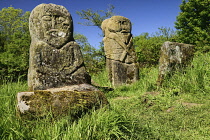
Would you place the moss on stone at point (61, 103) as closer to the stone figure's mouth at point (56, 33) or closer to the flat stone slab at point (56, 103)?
the flat stone slab at point (56, 103)

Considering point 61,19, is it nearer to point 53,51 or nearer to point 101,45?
point 53,51

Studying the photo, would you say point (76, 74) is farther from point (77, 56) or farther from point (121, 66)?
point (121, 66)

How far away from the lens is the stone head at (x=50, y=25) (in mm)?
4379

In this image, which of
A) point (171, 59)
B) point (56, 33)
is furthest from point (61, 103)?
point (171, 59)

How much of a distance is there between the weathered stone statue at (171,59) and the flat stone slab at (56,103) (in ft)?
11.9

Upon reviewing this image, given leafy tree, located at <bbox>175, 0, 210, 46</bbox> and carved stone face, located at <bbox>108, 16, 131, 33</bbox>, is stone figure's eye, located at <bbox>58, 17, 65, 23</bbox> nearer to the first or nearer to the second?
carved stone face, located at <bbox>108, 16, 131, 33</bbox>

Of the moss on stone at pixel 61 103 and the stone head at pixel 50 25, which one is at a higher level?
the stone head at pixel 50 25

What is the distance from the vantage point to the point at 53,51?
A: 4355 millimetres

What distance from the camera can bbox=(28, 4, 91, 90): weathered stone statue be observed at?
421 cm

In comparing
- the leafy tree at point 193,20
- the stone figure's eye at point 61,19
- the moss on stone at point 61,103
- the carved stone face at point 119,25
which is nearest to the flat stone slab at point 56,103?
the moss on stone at point 61,103

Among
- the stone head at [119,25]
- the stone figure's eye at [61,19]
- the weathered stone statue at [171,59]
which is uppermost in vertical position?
the stone head at [119,25]

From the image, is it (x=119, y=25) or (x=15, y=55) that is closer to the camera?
(x=119, y=25)

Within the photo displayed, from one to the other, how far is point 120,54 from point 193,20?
13094 mm

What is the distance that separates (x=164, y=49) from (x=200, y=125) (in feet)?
11.5
